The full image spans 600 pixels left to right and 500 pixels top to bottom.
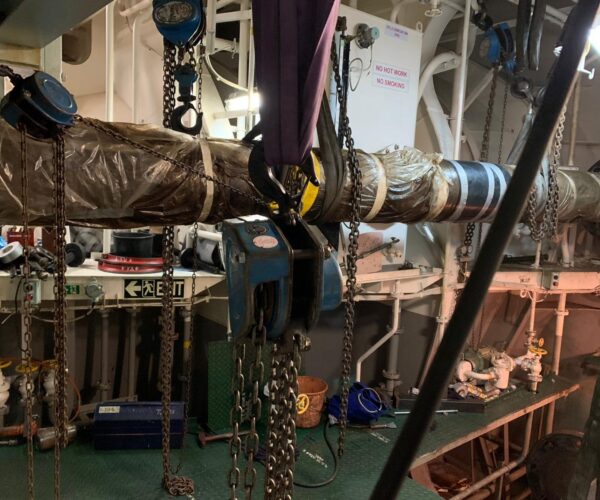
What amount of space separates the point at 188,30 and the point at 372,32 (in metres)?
1.69

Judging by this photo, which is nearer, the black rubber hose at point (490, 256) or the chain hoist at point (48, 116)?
the black rubber hose at point (490, 256)

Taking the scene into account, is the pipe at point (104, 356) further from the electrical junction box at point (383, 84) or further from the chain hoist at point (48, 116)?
the electrical junction box at point (383, 84)

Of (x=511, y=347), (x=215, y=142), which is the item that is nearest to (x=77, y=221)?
(x=215, y=142)

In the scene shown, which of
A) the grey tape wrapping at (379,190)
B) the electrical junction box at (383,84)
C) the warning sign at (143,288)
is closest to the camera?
the grey tape wrapping at (379,190)

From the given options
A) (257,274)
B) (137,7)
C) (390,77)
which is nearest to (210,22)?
(137,7)

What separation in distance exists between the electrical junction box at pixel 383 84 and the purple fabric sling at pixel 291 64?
7.92 ft

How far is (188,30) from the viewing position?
1.49 metres

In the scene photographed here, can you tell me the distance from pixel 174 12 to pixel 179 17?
2 cm

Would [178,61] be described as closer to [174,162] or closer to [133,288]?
[174,162]

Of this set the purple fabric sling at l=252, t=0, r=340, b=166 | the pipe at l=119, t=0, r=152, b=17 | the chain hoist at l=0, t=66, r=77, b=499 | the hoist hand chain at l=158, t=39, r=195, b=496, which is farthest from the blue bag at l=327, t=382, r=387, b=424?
the pipe at l=119, t=0, r=152, b=17

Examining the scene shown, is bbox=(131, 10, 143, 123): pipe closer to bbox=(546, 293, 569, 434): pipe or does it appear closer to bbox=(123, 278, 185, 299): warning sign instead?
bbox=(123, 278, 185, 299): warning sign

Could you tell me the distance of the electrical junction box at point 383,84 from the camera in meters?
3.02

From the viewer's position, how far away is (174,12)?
1458 mm

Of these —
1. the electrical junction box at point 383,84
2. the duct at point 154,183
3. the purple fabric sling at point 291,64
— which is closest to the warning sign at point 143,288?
the duct at point 154,183
